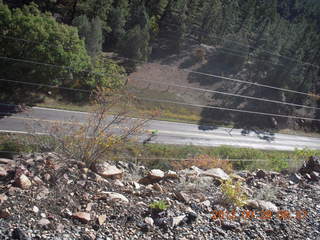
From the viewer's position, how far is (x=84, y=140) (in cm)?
806

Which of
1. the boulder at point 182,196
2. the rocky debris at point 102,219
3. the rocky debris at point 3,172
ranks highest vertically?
the rocky debris at point 3,172

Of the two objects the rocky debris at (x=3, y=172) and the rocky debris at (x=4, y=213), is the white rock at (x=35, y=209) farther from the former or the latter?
the rocky debris at (x=3, y=172)

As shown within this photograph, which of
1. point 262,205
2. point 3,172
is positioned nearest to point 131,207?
point 3,172

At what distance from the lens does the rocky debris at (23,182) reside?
5.98 meters

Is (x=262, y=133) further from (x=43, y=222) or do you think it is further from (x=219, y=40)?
(x=43, y=222)

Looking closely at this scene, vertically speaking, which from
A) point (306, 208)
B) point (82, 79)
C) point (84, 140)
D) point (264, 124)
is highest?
point (84, 140)

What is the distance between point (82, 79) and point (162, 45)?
21.4 metres

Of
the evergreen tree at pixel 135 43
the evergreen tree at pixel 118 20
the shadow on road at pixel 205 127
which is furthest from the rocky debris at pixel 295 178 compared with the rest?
the evergreen tree at pixel 118 20

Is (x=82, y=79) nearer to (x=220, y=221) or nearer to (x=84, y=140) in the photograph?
(x=84, y=140)

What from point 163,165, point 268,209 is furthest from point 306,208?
point 163,165
